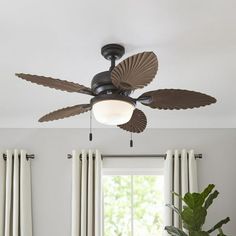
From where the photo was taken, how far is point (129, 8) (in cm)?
244

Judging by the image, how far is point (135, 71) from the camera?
7.74ft

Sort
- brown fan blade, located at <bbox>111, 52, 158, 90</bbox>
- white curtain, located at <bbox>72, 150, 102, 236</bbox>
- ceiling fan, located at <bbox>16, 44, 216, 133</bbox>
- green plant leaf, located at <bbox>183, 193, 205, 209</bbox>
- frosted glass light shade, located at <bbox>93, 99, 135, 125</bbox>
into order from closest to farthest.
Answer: brown fan blade, located at <bbox>111, 52, 158, 90</bbox> < ceiling fan, located at <bbox>16, 44, 216, 133</bbox> < frosted glass light shade, located at <bbox>93, 99, 135, 125</bbox> < green plant leaf, located at <bbox>183, 193, 205, 209</bbox> < white curtain, located at <bbox>72, 150, 102, 236</bbox>

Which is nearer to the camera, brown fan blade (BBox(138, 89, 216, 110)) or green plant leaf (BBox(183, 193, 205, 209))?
brown fan blade (BBox(138, 89, 216, 110))

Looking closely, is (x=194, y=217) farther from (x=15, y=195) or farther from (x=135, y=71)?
(x=135, y=71)

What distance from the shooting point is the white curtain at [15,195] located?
14.8 ft

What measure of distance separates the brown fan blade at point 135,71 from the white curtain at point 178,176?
87.5 inches

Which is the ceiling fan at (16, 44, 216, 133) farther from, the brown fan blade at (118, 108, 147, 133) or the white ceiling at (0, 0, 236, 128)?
the white ceiling at (0, 0, 236, 128)

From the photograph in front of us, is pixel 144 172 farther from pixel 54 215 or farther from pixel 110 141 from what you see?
pixel 54 215

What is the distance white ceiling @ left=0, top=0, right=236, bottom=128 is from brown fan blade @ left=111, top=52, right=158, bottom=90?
1.08 feet

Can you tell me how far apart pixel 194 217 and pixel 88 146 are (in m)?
1.42

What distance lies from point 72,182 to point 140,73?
8.15 ft

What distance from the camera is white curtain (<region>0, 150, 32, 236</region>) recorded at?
4504 millimetres

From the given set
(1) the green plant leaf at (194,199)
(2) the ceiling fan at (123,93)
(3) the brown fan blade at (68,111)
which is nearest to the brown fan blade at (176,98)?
(2) the ceiling fan at (123,93)

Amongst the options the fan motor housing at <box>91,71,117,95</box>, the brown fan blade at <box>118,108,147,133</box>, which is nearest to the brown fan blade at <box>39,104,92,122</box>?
the fan motor housing at <box>91,71,117,95</box>
